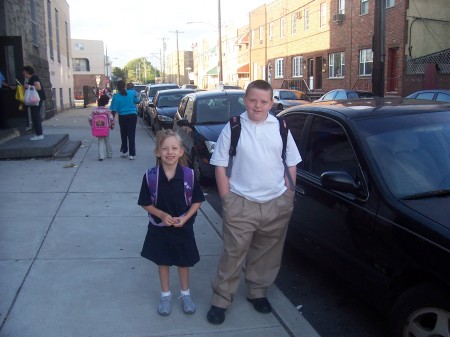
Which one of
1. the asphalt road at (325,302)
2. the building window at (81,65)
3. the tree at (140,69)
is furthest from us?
the tree at (140,69)

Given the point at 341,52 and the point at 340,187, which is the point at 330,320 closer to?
the point at 340,187

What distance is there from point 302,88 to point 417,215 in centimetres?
3288

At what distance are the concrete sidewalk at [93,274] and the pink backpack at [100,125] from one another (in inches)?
100

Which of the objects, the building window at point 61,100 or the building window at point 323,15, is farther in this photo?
the building window at point 323,15

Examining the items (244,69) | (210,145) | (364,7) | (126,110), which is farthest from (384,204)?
(244,69)

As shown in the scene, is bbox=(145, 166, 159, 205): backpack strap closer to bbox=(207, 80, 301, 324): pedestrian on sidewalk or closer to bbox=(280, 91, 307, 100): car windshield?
bbox=(207, 80, 301, 324): pedestrian on sidewalk

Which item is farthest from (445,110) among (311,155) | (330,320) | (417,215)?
(330,320)

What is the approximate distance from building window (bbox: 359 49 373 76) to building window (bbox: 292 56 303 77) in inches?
328

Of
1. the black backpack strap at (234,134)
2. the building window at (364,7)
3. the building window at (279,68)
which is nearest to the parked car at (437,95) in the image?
the black backpack strap at (234,134)

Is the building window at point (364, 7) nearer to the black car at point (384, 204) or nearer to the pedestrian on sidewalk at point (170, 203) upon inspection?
the black car at point (384, 204)

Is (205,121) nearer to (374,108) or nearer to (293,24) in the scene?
(374,108)

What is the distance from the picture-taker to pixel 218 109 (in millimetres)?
9062

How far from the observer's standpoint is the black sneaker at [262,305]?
12.4 ft

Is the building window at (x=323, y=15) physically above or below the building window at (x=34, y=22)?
above
